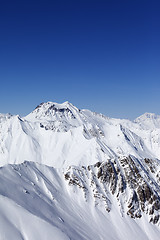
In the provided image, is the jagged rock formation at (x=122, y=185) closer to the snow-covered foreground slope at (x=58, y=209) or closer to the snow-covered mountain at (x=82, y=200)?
the snow-covered mountain at (x=82, y=200)

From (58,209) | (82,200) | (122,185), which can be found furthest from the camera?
(122,185)

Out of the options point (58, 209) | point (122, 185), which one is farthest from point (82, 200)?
point (122, 185)

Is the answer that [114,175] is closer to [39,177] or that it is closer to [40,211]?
[39,177]

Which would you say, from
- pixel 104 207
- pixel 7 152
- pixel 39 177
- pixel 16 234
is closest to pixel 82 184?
pixel 104 207

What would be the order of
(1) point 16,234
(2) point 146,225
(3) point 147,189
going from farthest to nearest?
(3) point 147,189 < (2) point 146,225 < (1) point 16,234

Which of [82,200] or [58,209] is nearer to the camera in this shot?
[58,209]

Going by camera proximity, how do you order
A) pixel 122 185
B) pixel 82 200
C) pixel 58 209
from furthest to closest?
pixel 122 185
pixel 82 200
pixel 58 209

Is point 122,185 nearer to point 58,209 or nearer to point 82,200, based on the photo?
point 82,200

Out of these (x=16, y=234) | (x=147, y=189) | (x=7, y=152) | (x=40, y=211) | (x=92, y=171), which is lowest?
(x=147, y=189)

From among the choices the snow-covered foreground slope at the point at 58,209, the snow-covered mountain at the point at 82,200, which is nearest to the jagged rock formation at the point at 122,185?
the snow-covered mountain at the point at 82,200
